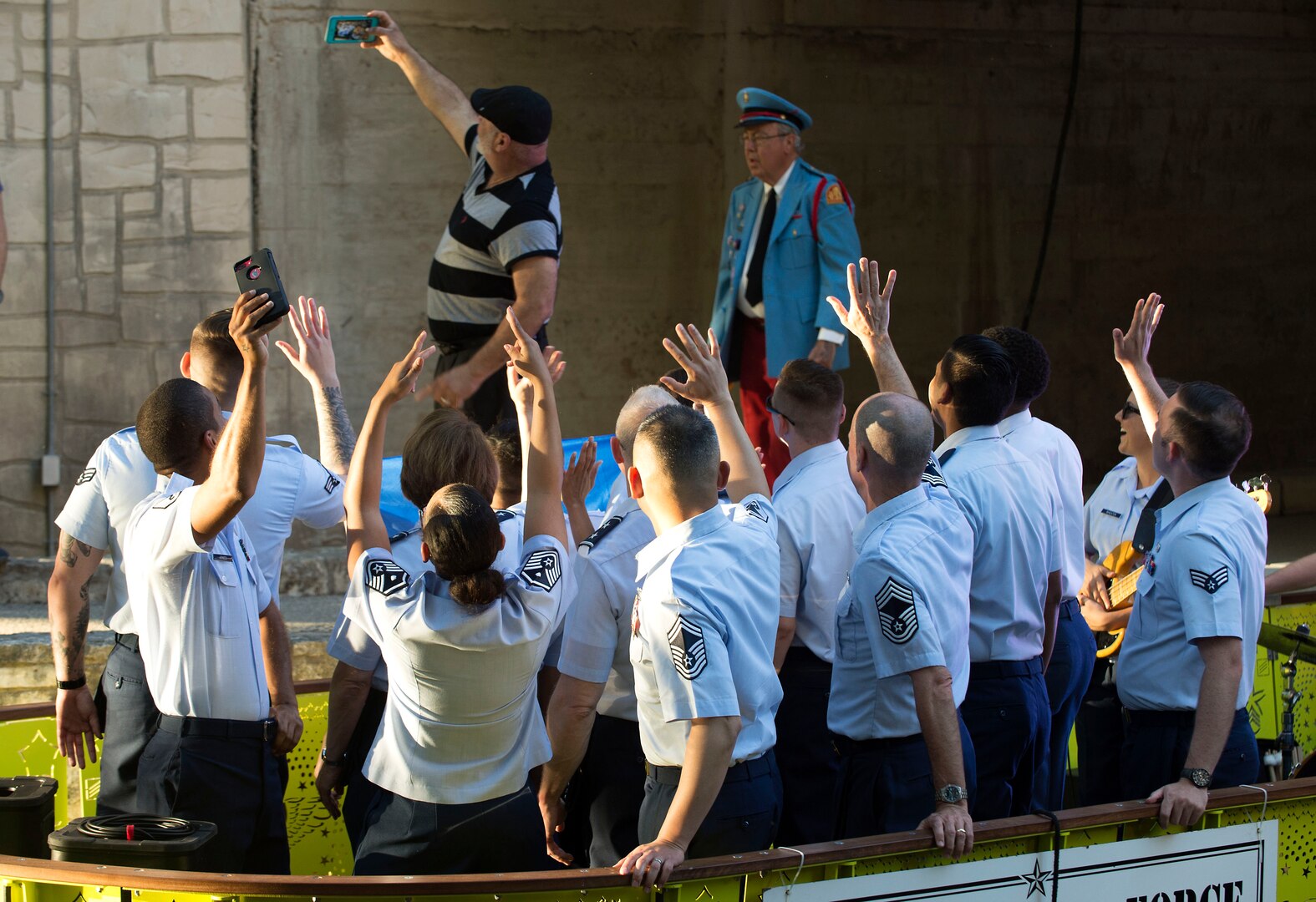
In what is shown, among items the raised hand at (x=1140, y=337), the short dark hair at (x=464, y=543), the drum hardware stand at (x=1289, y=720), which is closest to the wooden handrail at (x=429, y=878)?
the short dark hair at (x=464, y=543)

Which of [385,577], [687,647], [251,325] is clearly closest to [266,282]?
[251,325]

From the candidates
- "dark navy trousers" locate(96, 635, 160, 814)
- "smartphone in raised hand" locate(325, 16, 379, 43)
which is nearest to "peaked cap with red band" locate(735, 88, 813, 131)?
"smartphone in raised hand" locate(325, 16, 379, 43)

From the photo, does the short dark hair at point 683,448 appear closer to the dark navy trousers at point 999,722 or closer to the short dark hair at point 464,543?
the short dark hair at point 464,543

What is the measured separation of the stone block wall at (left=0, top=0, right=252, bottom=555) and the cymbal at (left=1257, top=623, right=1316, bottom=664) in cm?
500

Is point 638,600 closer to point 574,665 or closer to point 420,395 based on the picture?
point 574,665

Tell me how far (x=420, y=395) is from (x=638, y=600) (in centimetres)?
211

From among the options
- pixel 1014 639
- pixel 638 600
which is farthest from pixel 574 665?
pixel 1014 639

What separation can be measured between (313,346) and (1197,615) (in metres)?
2.33

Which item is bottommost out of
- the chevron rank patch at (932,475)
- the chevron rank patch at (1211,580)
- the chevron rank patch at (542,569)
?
the chevron rank patch at (1211,580)

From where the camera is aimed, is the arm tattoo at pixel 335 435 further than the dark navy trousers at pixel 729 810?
Yes

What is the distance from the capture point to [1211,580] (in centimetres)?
345

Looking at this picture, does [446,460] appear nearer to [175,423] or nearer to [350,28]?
[175,423]

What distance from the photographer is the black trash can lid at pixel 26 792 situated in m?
3.56

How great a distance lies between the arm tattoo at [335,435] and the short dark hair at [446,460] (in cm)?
55
